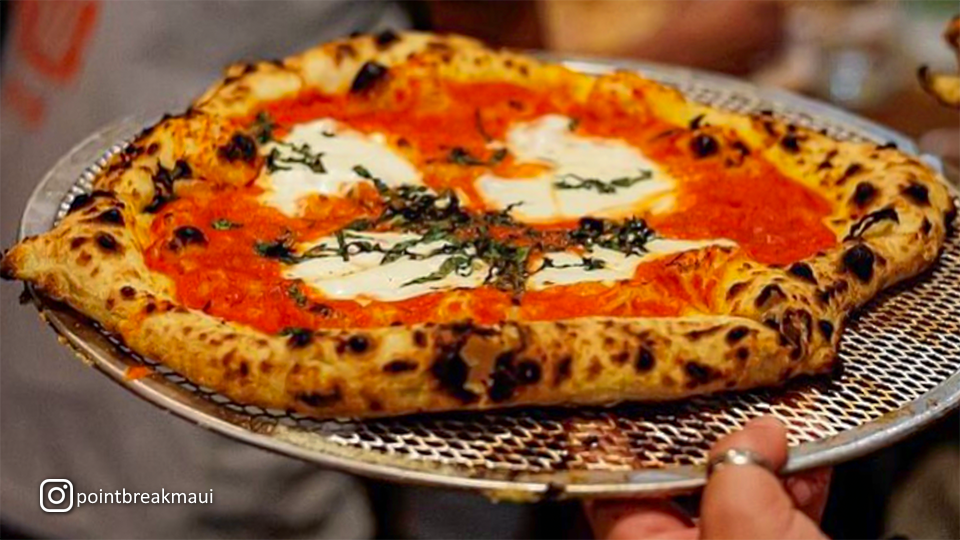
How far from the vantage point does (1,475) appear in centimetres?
278

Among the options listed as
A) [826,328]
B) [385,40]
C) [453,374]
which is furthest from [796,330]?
[385,40]

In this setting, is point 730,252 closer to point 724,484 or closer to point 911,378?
point 911,378

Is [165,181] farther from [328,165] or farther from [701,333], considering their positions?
[701,333]

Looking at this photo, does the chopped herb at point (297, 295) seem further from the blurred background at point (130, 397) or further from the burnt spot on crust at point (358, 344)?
the blurred background at point (130, 397)

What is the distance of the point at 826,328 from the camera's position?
1.41 metres

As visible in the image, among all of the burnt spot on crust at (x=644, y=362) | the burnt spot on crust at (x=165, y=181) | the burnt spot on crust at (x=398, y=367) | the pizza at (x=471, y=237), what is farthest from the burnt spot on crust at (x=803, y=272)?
the burnt spot on crust at (x=165, y=181)

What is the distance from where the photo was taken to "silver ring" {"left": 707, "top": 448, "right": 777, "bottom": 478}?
3.87ft

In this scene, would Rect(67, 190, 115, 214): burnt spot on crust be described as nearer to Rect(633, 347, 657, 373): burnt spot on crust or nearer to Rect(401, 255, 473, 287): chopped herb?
Rect(401, 255, 473, 287): chopped herb

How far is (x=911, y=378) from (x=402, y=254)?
64 centimetres

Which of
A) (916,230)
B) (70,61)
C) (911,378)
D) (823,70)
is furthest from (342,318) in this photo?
(823,70)

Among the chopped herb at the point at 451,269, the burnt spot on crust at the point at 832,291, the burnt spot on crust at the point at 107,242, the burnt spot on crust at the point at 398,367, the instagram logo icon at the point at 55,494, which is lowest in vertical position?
the instagram logo icon at the point at 55,494

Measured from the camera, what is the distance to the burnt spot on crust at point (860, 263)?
4.99 feet

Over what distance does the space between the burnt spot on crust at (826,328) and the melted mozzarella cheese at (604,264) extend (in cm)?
25

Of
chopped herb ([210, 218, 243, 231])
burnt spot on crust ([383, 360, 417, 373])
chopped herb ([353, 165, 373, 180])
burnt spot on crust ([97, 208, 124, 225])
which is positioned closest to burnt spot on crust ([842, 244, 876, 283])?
burnt spot on crust ([383, 360, 417, 373])
